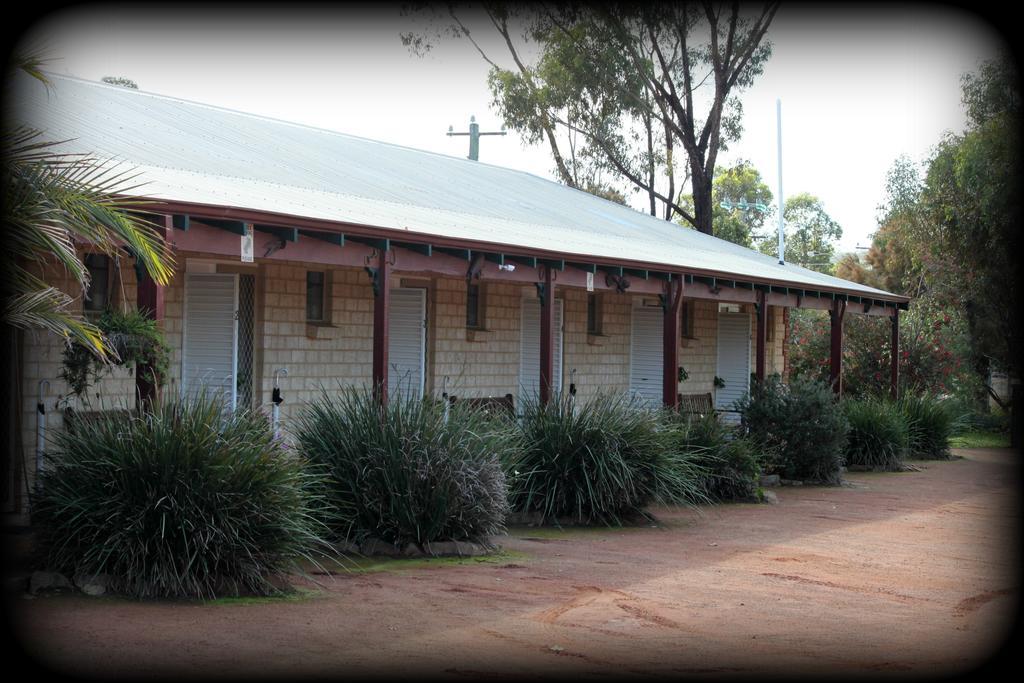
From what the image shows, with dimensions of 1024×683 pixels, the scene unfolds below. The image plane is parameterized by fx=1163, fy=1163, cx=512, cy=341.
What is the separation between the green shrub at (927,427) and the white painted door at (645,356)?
4.71 meters

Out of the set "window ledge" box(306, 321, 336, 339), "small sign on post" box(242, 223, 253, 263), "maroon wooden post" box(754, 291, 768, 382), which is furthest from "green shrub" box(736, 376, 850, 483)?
"small sign on post" box(242, 223, 253, 263)

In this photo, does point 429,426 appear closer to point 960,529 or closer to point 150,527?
point 150,527

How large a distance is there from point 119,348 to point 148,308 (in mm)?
701

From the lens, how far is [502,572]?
29.5 feet

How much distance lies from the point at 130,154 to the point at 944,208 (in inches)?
821

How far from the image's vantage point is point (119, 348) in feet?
27.0

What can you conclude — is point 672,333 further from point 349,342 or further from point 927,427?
point 927,427

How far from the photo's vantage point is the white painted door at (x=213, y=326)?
→ 12.4 m

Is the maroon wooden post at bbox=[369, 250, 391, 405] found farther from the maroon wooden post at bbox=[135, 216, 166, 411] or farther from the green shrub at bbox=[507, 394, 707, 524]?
the maroon wooden post at bbox=[135, 216, 166, 411]

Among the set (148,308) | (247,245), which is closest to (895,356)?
(247,245)

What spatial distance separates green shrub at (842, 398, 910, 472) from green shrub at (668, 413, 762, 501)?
541 cm

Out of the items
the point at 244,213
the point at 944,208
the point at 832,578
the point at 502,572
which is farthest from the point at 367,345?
the point at 944,208

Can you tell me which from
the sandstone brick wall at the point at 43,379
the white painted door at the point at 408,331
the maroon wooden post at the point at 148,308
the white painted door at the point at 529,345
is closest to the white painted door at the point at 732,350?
the white painted door at the point at 529,345

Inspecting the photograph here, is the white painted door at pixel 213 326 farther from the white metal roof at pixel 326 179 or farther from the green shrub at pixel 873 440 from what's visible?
the green shrub at pixel 873 440
